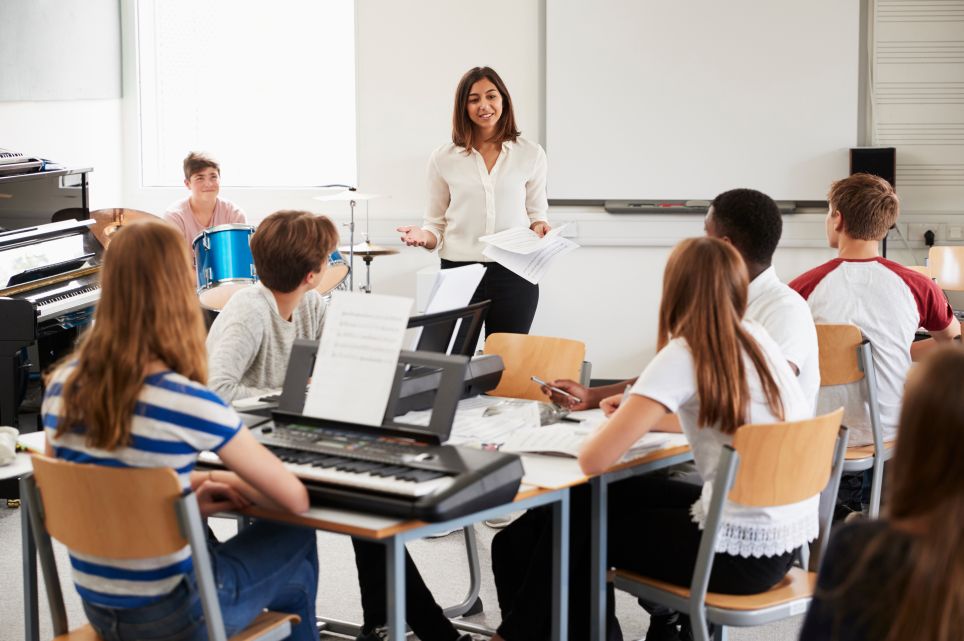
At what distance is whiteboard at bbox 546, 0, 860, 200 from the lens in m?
5.59

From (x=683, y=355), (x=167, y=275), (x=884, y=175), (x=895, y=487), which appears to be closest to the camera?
(x=895, y=487)

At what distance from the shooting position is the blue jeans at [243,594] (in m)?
1.89

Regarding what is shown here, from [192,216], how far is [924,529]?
4.51 meters

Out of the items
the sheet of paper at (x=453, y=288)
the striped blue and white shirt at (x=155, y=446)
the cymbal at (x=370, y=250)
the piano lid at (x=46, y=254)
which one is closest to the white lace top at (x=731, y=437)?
the sheet of paper at (x=453, y=288)

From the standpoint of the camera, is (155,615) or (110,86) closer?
(155,615)

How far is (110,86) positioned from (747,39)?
3.33 meters

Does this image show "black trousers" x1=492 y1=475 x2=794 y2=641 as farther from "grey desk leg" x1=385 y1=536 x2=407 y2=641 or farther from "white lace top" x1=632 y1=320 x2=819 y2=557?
"grey desk leg" x1=385 y1=536 x2=407 y2=641

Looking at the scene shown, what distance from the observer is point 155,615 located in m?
1.88

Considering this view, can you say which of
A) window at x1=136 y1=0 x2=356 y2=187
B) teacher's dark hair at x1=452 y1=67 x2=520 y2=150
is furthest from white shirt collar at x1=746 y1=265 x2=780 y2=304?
window at x1=136 y1=0 x2=356 y2=187

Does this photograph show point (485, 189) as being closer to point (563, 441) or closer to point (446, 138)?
point (563, 441)

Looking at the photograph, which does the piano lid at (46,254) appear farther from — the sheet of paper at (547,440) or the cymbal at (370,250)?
the sheet of paper at (547,440)

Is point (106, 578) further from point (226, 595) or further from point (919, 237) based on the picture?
point (919, 237)

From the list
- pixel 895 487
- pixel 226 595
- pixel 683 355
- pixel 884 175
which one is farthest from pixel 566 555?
pixel 884 175

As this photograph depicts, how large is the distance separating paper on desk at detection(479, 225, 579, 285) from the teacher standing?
0.15 meters
